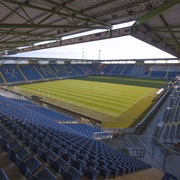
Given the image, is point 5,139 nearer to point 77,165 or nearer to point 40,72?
point 77,165

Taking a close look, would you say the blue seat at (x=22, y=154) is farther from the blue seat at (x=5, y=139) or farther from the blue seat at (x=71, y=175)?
the blue seat at (x=71, y=175)

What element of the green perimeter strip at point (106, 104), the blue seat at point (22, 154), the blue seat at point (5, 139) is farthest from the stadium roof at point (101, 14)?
the green perimeter strip at point (106, 104)

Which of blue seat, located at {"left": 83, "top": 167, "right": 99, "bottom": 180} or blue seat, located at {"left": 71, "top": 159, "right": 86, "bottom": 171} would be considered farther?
blue seat, located at {"left": 71, "top": 159, "right": 86, "bottom": 171}

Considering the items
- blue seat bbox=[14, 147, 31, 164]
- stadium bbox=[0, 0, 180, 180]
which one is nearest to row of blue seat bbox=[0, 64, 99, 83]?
stadium bbox=[0, 0, 180, 180]

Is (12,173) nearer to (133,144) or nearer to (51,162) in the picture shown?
(51,162)

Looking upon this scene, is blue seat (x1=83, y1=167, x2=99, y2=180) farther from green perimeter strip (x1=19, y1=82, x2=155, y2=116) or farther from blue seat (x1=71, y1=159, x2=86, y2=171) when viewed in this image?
green perimeter strip (x1=19, y1=82, x2=155, y2=116)

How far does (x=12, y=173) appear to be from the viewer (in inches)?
127

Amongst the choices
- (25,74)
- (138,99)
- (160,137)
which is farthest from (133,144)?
(25,74)

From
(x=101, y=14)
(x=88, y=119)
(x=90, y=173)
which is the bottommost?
(x=88, y=119)

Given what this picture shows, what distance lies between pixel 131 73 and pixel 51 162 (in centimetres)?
5528

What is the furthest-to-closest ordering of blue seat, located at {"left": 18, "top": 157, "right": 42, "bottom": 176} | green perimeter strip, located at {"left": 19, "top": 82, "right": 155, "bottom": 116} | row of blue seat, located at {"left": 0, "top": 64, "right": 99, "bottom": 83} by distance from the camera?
1. row of blue seat, located at {"left": 0, "top": 64, "right": 99, "bottom": 83}
2. green perimeter strip, located at {"left": 19, "top": 82, "right": 155, "bottom": 116}
3. blue seat, located at {"left": 18, "top": 157, "right": 42, "bottom": 176}

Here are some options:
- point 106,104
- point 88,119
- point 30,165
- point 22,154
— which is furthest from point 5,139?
point 106,104

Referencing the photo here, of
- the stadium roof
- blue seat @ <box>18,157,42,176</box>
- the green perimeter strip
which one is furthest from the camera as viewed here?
the green perimeter strip

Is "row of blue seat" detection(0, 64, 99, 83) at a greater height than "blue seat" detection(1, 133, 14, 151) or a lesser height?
greater
